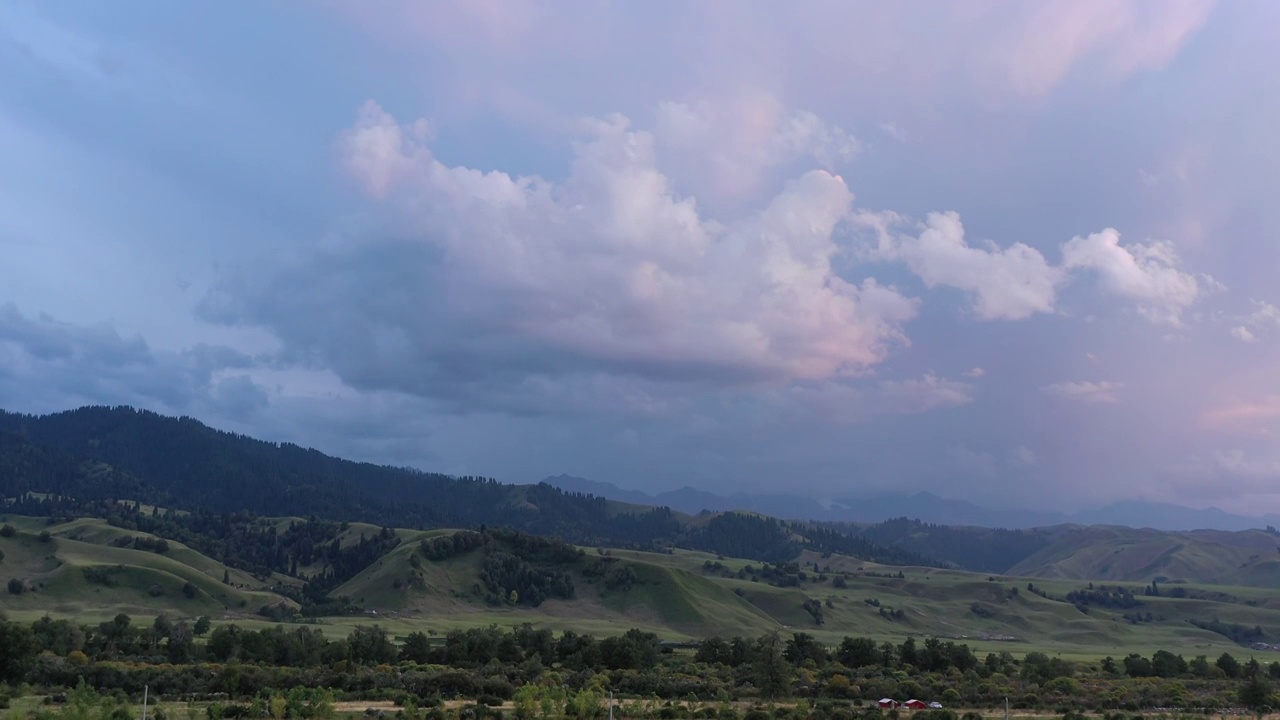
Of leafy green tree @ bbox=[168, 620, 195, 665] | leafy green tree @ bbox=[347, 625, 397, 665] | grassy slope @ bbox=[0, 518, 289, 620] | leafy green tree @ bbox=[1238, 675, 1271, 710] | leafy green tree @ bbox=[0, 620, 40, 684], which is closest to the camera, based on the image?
leafy green tree @ bbox=[0, 620, 40, 684]

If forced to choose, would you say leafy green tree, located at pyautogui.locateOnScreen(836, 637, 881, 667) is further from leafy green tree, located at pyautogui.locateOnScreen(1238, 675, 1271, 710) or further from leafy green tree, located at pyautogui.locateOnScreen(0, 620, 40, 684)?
leafy green tree, located at pyautogui.locateOnScreen(0, 620, 40, 684)

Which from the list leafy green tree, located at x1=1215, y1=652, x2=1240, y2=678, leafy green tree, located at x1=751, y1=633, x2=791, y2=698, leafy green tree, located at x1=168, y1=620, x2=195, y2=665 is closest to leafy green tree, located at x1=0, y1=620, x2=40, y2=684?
leafy green tree, located at x1=168, y1=620, x2=195, y2=665

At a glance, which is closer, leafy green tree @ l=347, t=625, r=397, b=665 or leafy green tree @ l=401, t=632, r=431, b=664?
leafy green tree @ l=347, t=625, r=397, b=665

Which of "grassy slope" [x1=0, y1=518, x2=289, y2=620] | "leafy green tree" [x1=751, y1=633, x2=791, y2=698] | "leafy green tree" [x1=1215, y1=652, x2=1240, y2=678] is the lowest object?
"grassy slope" [x1=0, y1=518, x2=289, y2=620]

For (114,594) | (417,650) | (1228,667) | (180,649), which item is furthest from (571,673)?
(114,594)

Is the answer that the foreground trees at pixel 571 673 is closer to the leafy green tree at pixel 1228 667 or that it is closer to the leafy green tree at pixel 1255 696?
the leafy green tree at pixel 1255 696

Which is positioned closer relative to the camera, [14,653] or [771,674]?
[14,653]

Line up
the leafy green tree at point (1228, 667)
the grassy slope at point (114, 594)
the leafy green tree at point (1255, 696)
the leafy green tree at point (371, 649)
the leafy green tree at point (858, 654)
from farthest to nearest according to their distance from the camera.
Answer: the grassy slope at point (114, 594)
the leafy green tree at point (1228, 667)
the leafy green tree at point (858, 654)
the leafy green tree at point (371, 649)
the leafy green tree at point (1255, 696)

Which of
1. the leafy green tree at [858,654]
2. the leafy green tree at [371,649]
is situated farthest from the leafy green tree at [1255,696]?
the leafy green tree at [371,649]

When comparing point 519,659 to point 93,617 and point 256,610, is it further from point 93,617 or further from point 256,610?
point 256,610

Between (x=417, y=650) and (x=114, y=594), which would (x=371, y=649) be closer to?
(x=417, y=650)

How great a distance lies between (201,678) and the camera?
71562mm

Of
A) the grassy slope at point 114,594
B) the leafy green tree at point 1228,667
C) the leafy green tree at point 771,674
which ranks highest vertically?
the leafy green tree at point 771,674

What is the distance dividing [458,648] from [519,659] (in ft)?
22.4
